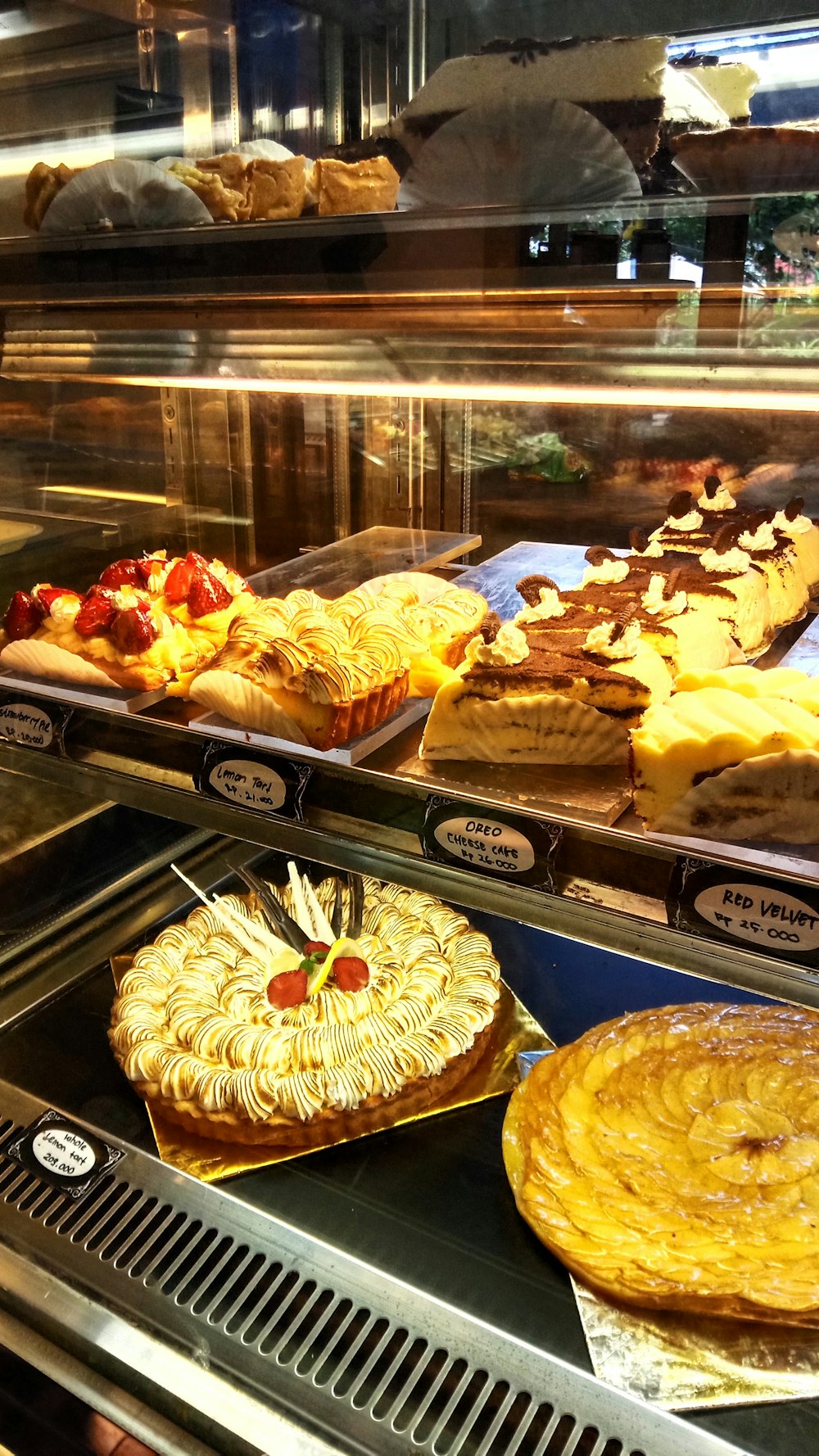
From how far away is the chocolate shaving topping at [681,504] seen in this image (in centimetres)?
182

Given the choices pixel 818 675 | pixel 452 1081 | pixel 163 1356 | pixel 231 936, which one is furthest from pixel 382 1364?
pixel 818 675

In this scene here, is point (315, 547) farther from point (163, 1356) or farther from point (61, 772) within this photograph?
point (163, 1356)

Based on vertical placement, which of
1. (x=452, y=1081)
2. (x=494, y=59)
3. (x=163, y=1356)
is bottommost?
(x=163, y=1356)

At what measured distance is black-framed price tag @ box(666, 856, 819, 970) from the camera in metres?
1.02

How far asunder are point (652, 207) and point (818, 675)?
0.66 metres

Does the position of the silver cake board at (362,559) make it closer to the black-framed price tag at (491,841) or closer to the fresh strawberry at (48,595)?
the fresh strawberry at (48,595)

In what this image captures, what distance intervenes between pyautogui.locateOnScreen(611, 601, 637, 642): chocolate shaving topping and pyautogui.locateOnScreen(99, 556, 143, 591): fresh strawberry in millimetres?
800

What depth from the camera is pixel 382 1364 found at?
1.46 m

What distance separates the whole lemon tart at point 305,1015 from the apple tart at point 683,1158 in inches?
7.6

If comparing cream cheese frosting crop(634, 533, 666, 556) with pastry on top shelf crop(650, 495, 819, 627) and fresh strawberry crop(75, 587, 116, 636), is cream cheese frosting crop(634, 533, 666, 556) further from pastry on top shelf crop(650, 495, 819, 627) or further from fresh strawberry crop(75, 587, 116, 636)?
fresh strawberry crop(75, 587, 116, 636)

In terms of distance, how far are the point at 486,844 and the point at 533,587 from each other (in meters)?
0.56

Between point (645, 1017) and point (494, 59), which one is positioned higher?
point (494, 59)

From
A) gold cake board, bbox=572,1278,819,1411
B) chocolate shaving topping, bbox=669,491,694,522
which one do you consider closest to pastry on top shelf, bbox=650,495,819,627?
chocolate shaving topping, bbox=669,491,694,522

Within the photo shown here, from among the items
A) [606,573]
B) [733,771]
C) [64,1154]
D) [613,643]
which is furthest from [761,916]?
[64,1154]
